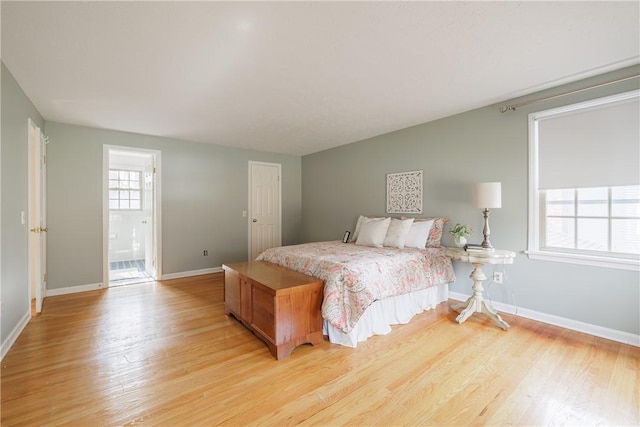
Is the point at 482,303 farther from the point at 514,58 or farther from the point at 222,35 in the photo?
the point at 222,35

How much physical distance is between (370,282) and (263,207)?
363 cm

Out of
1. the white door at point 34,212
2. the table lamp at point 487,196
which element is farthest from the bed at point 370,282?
the white door at point 34,212

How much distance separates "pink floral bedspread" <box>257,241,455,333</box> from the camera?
235 centimetres

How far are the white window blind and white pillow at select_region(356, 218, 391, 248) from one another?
5.52 ft

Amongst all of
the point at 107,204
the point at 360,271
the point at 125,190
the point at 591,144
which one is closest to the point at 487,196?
the point at 591,144

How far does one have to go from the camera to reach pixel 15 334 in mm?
2459

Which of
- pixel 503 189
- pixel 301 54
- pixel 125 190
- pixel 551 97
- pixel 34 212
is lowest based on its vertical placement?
pixel 34 212

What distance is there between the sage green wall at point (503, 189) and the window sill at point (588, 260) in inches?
1.9

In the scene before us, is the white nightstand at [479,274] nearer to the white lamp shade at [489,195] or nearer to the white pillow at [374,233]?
the white lamp shade at [489,195]

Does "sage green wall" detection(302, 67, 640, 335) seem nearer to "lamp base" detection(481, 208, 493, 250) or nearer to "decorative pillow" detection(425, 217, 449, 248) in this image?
"decorative pillow" detection(425, 217, 449, 248)

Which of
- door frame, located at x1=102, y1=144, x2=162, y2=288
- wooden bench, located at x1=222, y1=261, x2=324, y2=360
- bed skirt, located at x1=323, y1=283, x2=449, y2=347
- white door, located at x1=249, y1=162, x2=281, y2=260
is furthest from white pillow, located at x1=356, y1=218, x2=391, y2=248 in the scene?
door frame, located at x1=102, y1=144, x2=162, y2=288

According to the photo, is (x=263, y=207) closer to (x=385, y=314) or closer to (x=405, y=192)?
(x=405, y=192)

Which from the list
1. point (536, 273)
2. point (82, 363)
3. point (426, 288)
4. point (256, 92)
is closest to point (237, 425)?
point (82, 363)

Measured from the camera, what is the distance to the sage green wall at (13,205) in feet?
7.31
